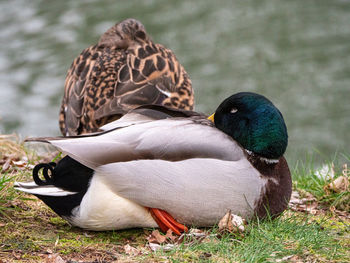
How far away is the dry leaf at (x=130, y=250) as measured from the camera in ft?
12.1

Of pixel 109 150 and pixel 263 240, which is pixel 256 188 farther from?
pixel 109 150

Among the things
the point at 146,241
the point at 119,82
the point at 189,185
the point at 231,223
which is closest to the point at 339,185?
the point at 231,223

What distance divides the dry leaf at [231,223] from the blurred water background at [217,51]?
5.96 meters

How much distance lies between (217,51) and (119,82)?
8.49 metres

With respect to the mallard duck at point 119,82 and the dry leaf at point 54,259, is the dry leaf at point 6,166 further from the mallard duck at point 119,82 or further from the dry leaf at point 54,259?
the dry leaf at point 54,259

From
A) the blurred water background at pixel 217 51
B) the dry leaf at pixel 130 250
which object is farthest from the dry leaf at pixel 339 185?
the blurred water background at pixel 217 51

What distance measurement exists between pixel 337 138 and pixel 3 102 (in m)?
6.40

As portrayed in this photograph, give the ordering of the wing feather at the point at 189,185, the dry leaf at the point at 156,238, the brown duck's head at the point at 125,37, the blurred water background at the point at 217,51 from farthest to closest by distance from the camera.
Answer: the blurred water background at the point at 217,51 → the brown duck's head at the point at 125,37 → the dry leaf at the point at 156,238 → the wing feather at the point at 189,185

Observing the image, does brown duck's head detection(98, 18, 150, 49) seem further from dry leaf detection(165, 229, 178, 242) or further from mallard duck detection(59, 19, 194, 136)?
dry leaf detection(165, 229, 178, 242)

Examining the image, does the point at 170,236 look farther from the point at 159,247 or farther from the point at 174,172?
the point at 174,172

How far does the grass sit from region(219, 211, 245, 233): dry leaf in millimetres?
40

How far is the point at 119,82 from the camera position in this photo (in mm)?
5410

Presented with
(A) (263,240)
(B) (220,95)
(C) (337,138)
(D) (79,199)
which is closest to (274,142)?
(A) (263,240)

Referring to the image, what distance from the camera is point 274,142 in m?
4.01
